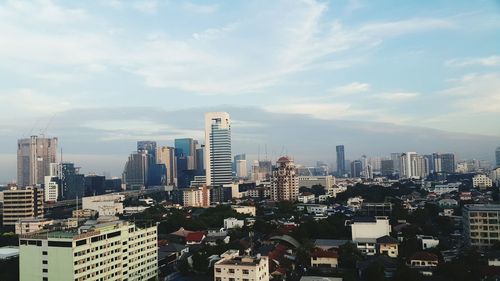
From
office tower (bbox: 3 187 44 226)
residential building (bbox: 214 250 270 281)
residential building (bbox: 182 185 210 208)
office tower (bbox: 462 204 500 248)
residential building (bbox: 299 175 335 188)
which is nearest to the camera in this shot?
residential building (bbox: 214 250 270 281)

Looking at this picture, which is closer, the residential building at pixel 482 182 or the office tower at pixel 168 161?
the residential building at pixel 482 182

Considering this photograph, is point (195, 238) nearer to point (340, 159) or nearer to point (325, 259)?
point (325, 259)

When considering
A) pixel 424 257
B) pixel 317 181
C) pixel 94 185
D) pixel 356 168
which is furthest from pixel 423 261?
pixel 356 168

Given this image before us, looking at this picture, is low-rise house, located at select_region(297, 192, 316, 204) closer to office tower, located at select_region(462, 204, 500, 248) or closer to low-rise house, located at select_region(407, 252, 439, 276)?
office tower, located at select_region(462, 204, 500, 248)

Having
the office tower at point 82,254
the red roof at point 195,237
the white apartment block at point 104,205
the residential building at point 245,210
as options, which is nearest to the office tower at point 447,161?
the residential building at point 245,210

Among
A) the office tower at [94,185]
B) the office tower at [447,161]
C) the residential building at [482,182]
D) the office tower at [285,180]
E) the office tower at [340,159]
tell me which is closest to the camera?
the office tower at [285,180]

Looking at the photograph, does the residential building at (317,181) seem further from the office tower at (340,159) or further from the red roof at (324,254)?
the red roof at (324,254)

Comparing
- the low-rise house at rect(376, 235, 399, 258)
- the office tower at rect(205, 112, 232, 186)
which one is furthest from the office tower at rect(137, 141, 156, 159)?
the low-rise house at rect(376, 235, 399, 258)
